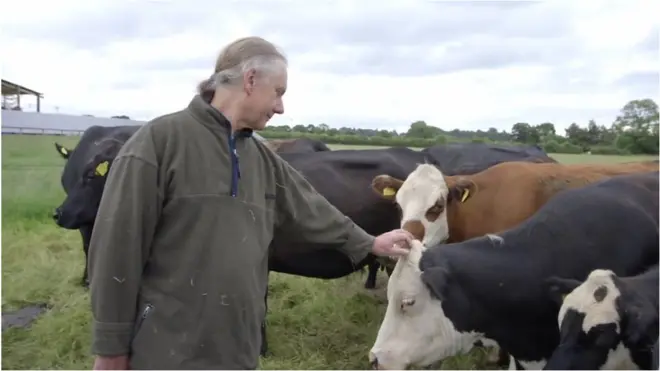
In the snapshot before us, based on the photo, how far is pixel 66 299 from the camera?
22.3 feet

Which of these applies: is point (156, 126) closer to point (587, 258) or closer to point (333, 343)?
point (587, 258)

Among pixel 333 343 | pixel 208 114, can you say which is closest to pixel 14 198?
pixel 333 343

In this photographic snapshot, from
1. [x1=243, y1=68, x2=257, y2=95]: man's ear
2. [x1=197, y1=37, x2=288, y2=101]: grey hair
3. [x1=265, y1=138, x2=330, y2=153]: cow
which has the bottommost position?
[x1=265, y1=138, x2=330, y2=153]: cow

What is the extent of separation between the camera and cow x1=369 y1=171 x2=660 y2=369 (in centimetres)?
376

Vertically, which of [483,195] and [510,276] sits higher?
[483,195]

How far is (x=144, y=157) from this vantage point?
7.54 feet

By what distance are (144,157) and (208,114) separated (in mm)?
291

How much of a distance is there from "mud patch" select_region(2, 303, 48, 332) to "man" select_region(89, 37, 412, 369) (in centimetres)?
435

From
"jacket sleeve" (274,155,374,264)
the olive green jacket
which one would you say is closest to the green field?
"jacket sleeve" (274,155,374,264)

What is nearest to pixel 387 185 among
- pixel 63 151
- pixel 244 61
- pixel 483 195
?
pixel 483 195

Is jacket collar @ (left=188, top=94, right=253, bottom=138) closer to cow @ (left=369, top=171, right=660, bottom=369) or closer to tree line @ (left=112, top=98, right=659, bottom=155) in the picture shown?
cow @ (left=369, top=171, right=660, bottom=369)

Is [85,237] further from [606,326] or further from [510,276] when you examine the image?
[606,326]

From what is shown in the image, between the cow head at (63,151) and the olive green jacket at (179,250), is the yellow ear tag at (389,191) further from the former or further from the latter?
the cow head at (63,151)

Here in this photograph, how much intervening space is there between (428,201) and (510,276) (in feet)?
4.97
